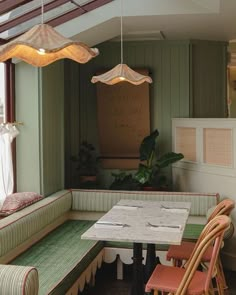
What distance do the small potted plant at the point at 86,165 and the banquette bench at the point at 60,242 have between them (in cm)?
98

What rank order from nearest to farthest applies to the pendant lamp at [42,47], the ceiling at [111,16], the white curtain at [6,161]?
the pendant lamp at [42,47]
the ceiling at [111,16]
the white curtain at [6,161]

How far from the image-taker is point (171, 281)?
3.19 m

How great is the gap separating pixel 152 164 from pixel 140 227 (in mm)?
2868

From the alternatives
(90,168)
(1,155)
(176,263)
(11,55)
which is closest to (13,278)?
(11,55)

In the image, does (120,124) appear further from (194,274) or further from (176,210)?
(194,274)

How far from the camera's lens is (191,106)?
648 centimetres

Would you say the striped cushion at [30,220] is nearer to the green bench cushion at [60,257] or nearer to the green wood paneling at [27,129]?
the green bench cushion at [60,257]

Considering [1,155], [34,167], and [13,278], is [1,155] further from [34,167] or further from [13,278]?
[13,278]

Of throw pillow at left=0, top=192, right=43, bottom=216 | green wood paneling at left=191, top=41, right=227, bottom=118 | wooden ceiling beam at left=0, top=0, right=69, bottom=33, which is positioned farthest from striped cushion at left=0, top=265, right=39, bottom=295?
green wood paneling at left=191, top=41, right=227, bottom=118

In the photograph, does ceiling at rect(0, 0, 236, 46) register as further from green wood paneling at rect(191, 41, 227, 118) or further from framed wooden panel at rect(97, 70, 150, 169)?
framed wooden panel at rect(97, 70, 150, 169)

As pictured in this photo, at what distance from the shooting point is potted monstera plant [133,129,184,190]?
5734 millimetres

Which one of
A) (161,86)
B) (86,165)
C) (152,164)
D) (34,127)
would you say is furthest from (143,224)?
(161,86)

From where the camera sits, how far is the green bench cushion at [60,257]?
11.1ft

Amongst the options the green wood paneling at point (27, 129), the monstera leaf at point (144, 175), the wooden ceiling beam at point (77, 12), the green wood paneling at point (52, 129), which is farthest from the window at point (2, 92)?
the monstera leaf at point (144, 175)
